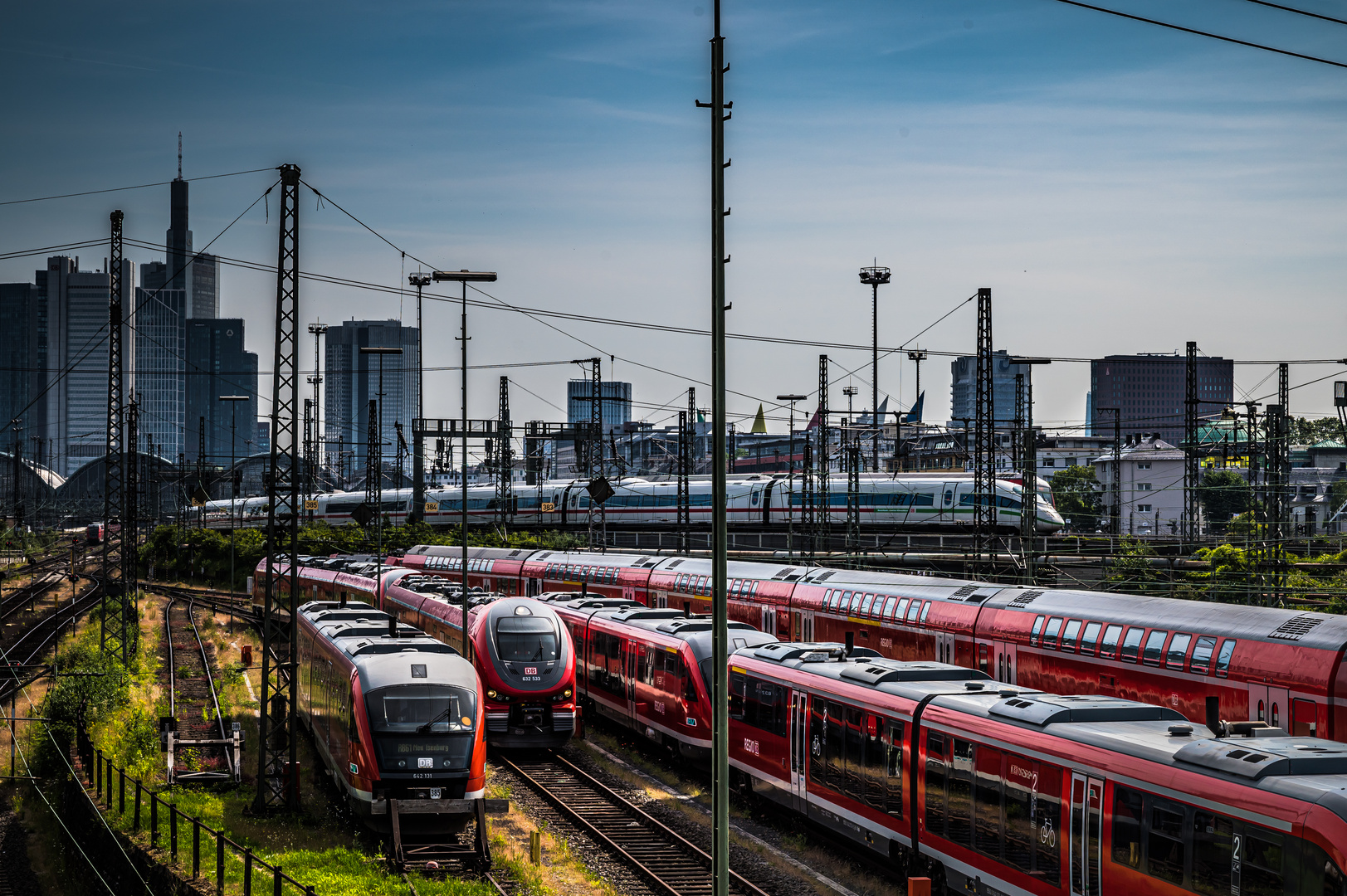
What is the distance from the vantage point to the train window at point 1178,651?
20.6 meters

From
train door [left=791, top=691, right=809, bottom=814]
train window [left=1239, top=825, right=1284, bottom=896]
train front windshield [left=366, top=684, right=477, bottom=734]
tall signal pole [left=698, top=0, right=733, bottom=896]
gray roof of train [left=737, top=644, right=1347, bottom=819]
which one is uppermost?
tall signal pole [left=698, top=0, right=733, bottom=896]

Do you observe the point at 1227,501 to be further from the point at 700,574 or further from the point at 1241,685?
the point at 1241,685

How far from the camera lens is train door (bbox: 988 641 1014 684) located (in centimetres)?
2550

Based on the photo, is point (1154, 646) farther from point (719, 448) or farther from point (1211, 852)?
point (719, 448)

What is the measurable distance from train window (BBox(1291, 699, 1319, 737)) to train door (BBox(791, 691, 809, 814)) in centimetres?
699

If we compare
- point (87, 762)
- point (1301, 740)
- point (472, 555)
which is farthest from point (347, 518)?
point (1301, 740)

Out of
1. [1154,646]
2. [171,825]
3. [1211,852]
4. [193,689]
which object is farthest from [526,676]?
[193,689]

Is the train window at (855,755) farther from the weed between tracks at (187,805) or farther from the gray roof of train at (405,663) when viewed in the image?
the gray roof of train at (405,663)

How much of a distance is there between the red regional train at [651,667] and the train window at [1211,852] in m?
12.0

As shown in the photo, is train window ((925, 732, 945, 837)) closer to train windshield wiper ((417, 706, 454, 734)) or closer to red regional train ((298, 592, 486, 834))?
red regional train ((298, 592, 486, 834))

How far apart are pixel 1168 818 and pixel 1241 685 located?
8272 millimetres

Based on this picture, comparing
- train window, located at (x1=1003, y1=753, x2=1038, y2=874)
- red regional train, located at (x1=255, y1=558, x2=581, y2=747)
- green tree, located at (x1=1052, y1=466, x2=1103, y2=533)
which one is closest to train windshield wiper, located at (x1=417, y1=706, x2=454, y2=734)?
red regional train, located at (x1=255, y1=558, x2=581, y2=747)

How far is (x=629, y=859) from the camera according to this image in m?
19.2

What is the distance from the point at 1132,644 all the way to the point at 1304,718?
4.17 m
